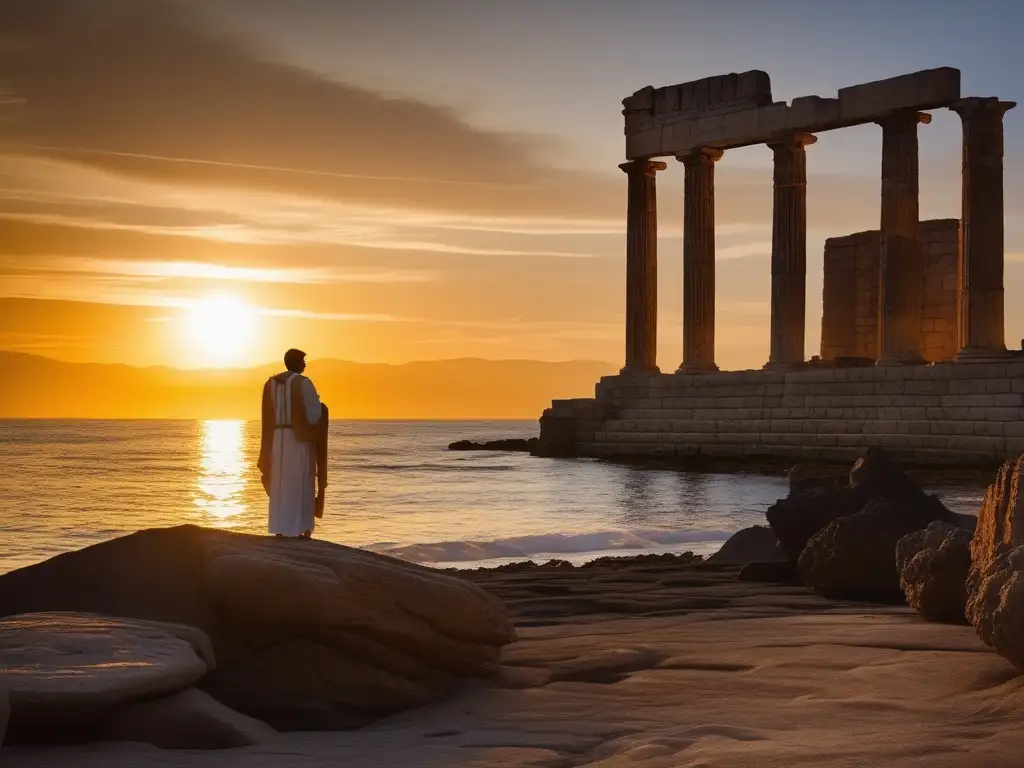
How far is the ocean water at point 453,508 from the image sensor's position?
48.9 feet

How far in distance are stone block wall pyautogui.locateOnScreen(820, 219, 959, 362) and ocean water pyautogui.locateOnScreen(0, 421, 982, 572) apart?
942 cm

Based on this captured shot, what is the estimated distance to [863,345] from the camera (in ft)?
125

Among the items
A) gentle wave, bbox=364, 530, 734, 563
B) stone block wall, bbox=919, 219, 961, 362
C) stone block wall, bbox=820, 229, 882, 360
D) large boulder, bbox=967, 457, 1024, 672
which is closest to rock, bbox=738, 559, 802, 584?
large boulder, bbox=967, 457, 1024, 672

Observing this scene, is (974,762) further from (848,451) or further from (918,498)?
(848,451)

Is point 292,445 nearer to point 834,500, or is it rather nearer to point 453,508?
point 834,500

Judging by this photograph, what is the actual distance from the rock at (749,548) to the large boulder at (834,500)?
4.09ft

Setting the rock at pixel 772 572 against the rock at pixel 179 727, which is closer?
the rock at pixel 179 727

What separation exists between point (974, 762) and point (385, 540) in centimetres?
1298

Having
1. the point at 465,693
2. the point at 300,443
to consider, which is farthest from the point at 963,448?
the point at 465,693

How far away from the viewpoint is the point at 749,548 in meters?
10.3

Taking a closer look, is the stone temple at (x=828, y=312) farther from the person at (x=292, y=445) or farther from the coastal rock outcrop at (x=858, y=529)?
the person at (x=292, y=445)

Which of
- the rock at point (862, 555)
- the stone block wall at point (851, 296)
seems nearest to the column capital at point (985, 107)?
the stone block wall at point (851, 296)

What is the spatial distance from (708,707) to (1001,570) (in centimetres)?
126

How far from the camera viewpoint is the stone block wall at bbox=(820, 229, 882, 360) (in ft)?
124
